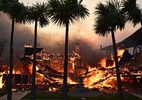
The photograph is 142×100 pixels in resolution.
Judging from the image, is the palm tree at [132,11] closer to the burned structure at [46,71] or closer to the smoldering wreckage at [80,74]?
the smoldering wreckage at [80,74]

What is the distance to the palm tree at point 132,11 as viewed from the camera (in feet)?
65.6

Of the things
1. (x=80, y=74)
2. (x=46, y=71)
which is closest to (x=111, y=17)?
(x=80, y=74)

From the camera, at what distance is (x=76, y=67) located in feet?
181

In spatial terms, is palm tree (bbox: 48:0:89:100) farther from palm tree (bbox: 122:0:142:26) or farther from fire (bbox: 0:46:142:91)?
fire (bbox: 0:46:142:91)

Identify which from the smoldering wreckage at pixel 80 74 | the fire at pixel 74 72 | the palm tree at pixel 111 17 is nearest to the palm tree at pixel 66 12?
the palm tree at pixel 111 17

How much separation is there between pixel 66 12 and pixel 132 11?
19.8 ft

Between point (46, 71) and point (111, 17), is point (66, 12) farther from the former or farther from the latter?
point (46, 71)

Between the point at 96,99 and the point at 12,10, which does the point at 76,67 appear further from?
the point at 12,10

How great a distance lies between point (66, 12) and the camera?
1862cm

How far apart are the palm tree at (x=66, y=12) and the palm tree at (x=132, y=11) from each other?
13.4 ft

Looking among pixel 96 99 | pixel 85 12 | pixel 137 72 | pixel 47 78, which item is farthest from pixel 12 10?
pixel 137 72

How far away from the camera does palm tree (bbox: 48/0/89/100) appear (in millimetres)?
18141

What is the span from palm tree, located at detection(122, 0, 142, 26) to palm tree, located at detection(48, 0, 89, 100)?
4084 millimetres

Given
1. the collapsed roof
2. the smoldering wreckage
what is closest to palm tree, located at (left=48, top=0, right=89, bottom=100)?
the smoldering wreckage
